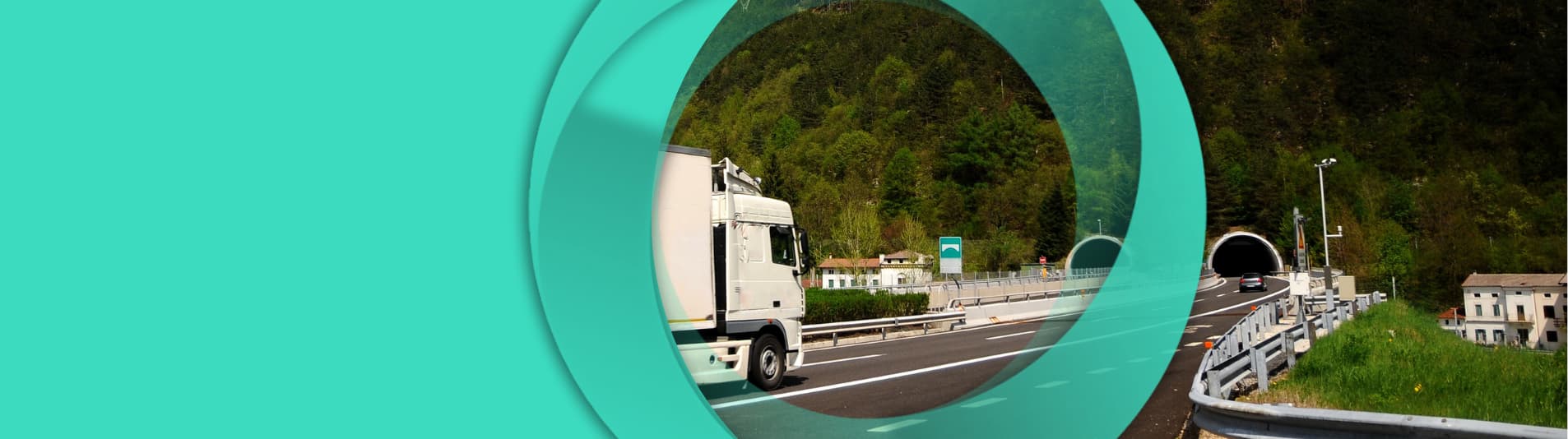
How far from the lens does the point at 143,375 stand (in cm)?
304

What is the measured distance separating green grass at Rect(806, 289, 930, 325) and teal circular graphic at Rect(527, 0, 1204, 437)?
49.2 feet

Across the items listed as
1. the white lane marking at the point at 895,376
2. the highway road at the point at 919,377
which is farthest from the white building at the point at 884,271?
the white lane marking at the point at 895,376

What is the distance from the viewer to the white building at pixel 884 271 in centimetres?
3381

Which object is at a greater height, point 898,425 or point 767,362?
point 767,362

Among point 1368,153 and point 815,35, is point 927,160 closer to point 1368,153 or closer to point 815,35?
point 815,35

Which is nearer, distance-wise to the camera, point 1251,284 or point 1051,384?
point 1051,384

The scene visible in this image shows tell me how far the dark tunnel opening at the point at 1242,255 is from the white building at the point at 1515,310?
69.7 inches

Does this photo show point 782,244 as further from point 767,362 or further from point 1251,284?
point 1251,284

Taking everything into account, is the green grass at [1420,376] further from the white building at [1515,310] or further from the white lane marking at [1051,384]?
the white lane marking at [1051,384]

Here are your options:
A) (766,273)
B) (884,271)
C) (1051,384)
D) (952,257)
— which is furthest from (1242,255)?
(884,271)

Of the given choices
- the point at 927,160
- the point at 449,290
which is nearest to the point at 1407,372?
the point at 449,290

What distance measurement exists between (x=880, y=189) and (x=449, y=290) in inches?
1805

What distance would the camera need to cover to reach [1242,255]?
16062mm

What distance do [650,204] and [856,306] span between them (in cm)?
1613
